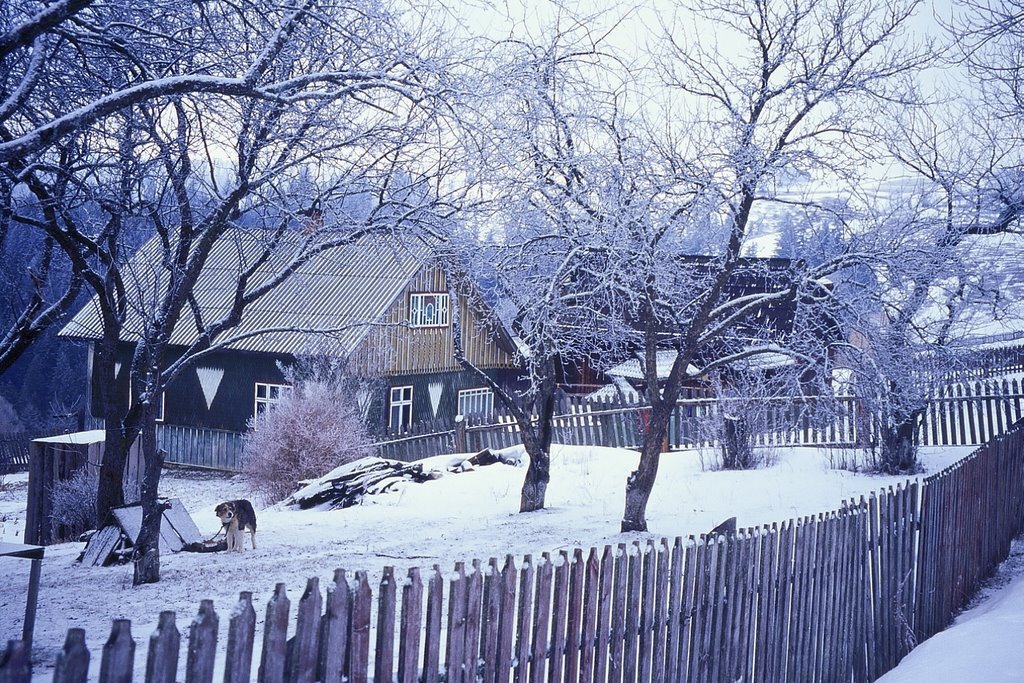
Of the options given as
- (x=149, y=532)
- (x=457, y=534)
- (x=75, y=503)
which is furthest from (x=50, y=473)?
(x=457, y=534)

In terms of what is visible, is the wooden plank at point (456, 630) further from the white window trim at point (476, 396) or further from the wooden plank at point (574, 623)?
the white window trim at point (476, 396)

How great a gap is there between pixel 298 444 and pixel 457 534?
25.8ft

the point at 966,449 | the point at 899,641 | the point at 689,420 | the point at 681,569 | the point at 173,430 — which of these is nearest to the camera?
the point at 681,569

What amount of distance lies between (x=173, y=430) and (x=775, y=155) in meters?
23.0

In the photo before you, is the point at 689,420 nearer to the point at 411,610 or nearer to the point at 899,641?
the point at 899,641

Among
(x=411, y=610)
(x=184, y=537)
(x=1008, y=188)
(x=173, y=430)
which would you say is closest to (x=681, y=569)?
(x=411, y=610)

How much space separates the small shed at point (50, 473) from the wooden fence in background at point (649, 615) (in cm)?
832

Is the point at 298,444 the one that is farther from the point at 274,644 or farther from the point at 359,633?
the point at 274,644

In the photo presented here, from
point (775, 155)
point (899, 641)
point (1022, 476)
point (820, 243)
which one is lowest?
point (899, 641)

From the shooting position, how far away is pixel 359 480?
1542 centimetres

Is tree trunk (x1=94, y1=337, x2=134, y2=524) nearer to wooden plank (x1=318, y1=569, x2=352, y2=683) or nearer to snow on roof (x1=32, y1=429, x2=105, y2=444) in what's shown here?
snow on roof (x1=32, y1=429, x2=105, y2=444)

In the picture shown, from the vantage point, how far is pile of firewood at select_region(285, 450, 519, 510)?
49.7 ft

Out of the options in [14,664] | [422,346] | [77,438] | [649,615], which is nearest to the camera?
[14,664]

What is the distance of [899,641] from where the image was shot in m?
7.45
